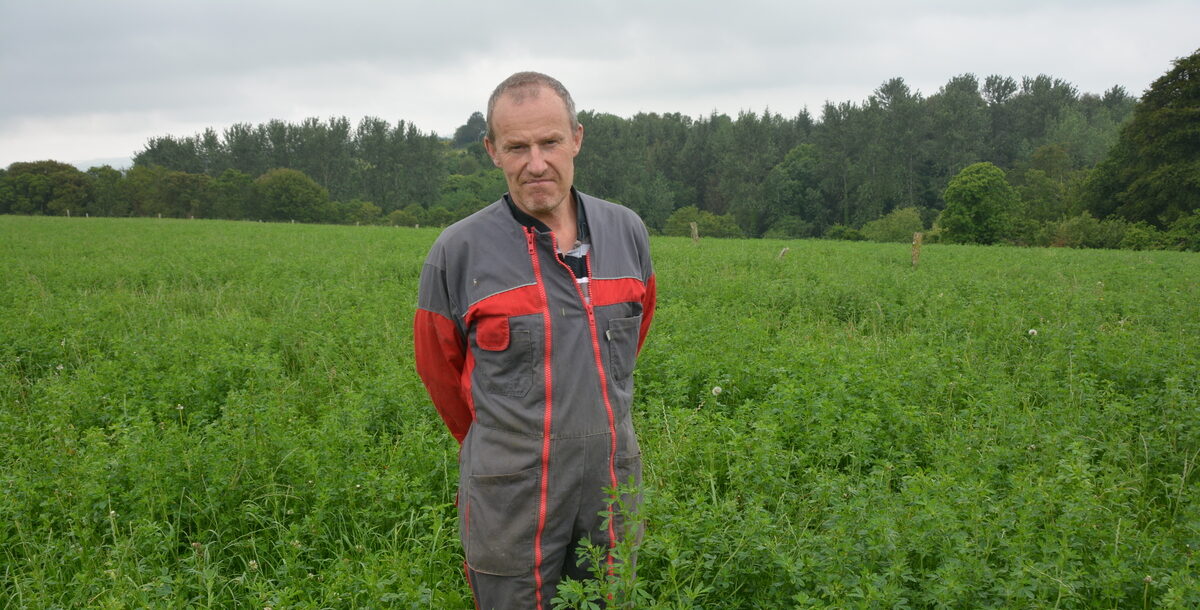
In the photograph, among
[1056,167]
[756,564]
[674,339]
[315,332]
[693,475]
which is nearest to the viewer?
[756,564]

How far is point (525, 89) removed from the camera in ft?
6.82

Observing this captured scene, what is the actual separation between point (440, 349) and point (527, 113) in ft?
2.75

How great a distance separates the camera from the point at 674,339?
6859mm

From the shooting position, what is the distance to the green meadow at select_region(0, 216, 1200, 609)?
2869mm

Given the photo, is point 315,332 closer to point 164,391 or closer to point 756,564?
point 164,391

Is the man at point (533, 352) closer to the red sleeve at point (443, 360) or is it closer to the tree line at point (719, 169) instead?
the red sleeve at point (443, 360)

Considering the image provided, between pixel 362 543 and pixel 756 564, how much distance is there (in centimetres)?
196

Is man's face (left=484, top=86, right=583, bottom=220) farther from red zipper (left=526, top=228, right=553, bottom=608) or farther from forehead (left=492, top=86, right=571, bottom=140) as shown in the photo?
red zipper (left=526, top=228, right=553, bottom=608)

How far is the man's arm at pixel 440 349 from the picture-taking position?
223 centimetres

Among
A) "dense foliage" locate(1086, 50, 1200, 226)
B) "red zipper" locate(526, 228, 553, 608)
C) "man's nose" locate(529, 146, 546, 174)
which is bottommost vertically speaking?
"red zipper" locate(526, 228, 553, 608)

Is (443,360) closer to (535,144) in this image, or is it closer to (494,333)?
(494,333)

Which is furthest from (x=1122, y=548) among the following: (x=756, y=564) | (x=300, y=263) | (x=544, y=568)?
(x=300, y=263)

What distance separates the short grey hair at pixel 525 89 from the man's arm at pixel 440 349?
53 centimetres

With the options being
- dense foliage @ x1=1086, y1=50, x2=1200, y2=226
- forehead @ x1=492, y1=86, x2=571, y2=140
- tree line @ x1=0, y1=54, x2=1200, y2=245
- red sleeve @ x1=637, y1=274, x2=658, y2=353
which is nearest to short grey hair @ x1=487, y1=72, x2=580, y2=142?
forehead @ x1=492, y1=86, x2=571, y2=140
